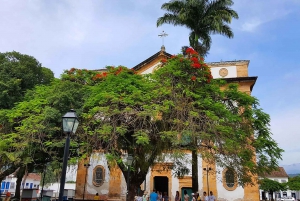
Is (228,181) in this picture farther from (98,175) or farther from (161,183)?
(98,175)

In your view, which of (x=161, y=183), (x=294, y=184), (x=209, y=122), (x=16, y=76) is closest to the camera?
(x=209, y=122)

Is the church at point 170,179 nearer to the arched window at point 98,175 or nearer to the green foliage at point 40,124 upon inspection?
the arched window at point 98,175

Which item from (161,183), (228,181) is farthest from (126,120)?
(161,183)

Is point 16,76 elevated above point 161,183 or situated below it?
above

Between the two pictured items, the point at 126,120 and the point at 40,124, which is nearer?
the point at 126,120

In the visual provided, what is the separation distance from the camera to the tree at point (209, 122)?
39.2 feet

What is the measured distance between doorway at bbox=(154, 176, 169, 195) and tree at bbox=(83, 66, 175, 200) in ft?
31.8

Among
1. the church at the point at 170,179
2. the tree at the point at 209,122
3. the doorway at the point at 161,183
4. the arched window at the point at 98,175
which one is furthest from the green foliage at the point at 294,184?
the tree at the point at 209,122

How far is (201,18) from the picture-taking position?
1744 centimetres

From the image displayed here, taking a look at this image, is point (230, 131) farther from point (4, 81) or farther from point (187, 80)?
point (4, 81)

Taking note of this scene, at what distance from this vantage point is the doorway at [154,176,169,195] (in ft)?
75.2

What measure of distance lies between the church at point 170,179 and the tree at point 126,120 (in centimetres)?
838

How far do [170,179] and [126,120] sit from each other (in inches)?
453

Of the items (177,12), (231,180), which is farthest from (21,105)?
(231,180)
